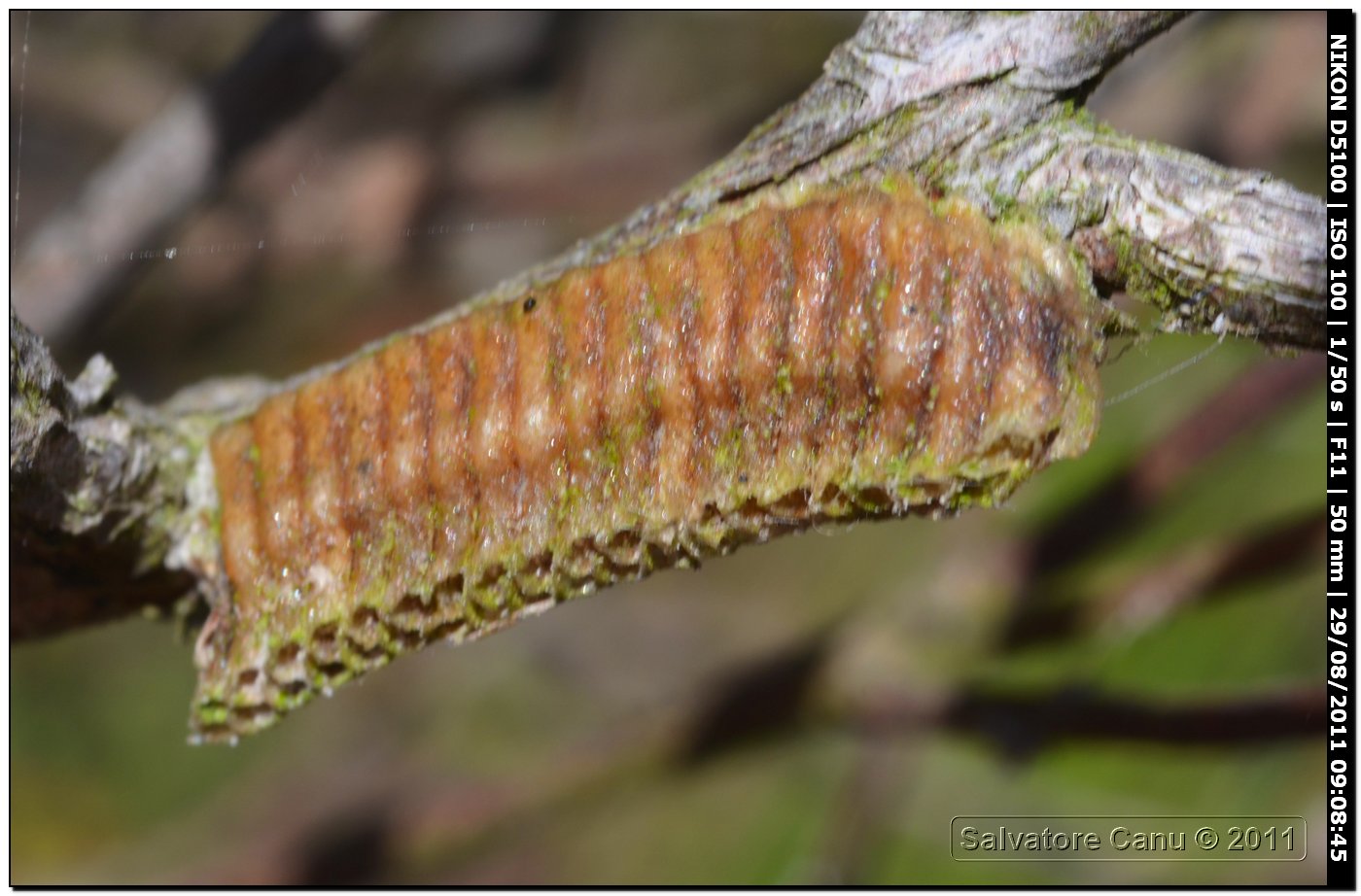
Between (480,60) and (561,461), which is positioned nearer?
(561,461)

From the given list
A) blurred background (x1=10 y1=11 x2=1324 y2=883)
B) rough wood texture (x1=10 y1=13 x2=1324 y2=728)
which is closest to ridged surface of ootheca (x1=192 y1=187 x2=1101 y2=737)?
rough wood texture (x1=10 y1=13 x2=1324 y2=728)

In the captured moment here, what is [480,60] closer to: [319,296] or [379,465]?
[319,296]

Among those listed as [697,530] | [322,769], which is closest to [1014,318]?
[697,530]

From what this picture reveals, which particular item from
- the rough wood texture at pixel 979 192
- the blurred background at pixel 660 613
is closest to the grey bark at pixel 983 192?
the rough wood texture at pixel 979 192


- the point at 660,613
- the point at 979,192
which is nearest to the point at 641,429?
the point at 979,192

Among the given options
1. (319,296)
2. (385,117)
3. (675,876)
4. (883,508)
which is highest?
(385,117)

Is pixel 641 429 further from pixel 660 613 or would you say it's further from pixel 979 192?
pixel 660 613

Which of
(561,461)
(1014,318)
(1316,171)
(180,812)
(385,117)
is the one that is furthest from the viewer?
(180,812)
